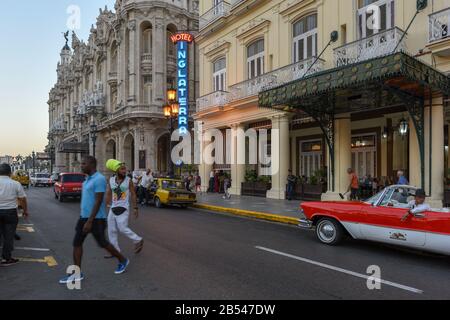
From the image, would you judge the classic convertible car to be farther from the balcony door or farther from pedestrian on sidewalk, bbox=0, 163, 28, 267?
the balcony door

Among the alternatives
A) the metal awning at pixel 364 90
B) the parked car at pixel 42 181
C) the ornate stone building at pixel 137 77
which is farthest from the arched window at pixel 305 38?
the parked car at pixel 42 181

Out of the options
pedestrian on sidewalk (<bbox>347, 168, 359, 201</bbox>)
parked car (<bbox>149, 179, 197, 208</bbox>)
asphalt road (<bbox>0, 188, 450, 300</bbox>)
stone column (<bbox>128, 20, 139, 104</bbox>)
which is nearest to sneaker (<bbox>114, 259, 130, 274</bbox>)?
asphalt road (<bbox>0, 188, 450, 300</bbox>)

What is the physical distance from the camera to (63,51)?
82375 mm

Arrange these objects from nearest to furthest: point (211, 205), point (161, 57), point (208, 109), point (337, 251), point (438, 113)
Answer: point (337, 251), point (438, 113), point (211, 205), point (208, 109), point (161, 57)

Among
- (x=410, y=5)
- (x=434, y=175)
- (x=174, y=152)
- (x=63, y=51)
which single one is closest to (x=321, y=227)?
(x=434, y=175)

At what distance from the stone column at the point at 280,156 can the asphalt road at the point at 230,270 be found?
9401 mm

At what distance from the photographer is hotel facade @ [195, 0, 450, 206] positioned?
12.0 metres

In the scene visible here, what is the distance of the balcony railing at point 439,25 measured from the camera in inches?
456

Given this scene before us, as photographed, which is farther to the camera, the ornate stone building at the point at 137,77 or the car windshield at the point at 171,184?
the ornate stone building at the point at 137,77

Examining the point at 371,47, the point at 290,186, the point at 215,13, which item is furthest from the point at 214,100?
the point at 371,47

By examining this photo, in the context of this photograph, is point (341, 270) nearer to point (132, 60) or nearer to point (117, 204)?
point (117, 204)

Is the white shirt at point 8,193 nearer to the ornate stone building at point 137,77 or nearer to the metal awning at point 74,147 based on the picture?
the ornate stone building at point 137,77
